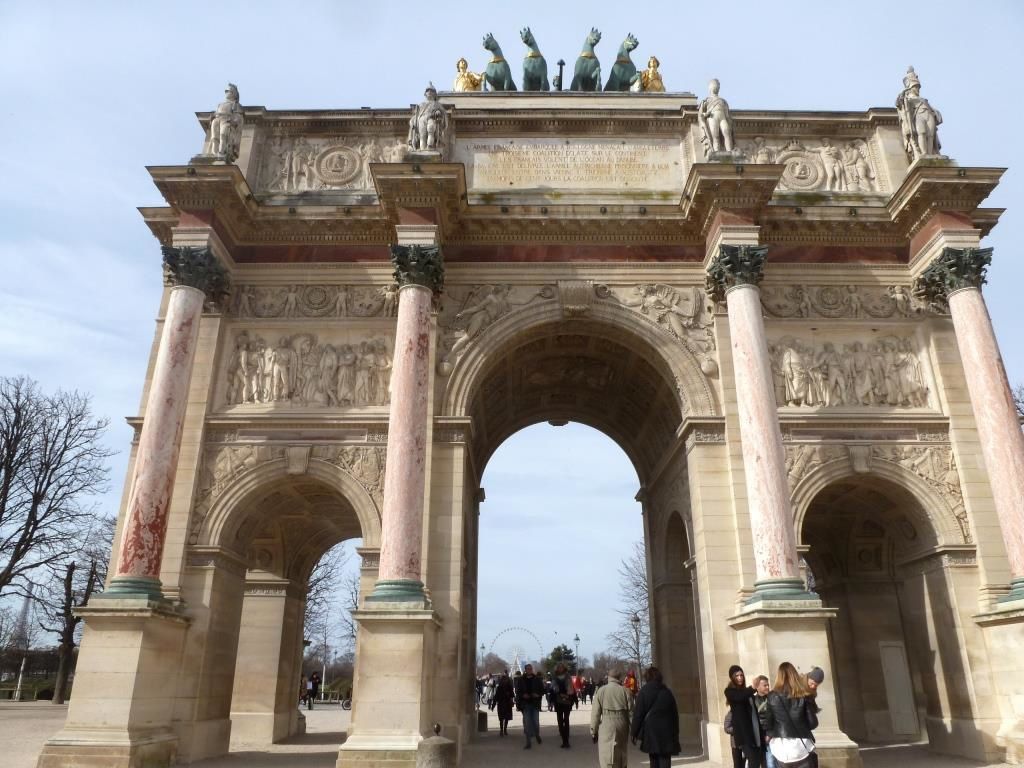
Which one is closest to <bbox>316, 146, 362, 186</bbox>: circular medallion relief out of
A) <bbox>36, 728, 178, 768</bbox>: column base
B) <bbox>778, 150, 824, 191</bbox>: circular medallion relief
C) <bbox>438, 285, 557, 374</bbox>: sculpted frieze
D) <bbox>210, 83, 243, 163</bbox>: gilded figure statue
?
<bbox>210, 83, 243, 163</bbox>: gilded figure statue

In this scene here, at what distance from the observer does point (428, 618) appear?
43.5ft

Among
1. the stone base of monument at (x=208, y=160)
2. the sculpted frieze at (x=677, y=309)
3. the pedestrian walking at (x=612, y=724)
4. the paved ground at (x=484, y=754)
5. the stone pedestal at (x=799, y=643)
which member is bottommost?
the paved ground at (x=484, y=754)

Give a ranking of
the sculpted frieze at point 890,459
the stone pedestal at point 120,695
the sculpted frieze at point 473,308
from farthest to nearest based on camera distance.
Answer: the sculpted frieze at point 473,308 → the sculpted frieze at point 890,459 → the stone pedestal at point 120,695

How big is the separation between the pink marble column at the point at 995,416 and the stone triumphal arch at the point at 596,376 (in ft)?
0.20

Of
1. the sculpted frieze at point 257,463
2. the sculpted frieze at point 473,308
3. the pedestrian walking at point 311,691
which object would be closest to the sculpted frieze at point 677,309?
the sculpted frieze at point 473,308

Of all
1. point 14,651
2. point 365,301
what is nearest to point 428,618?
point 365,301

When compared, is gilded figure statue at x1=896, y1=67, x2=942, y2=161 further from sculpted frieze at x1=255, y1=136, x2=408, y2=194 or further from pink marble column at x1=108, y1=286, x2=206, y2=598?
pink marble column at x1=108, y1=286, x2=206, y2=598

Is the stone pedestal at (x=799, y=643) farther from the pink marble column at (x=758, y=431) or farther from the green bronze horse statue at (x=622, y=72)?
the green bronze horse statue at (x=622, y=72)

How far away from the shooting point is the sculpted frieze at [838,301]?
699 inches

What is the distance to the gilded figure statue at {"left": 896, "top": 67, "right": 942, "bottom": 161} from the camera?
1823 centimetres

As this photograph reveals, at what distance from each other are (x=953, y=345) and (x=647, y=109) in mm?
9447

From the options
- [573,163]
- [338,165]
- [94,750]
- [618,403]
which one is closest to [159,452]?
[94,750]

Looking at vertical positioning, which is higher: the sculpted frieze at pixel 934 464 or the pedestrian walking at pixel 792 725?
the sculpted frieze at pixel 934 464

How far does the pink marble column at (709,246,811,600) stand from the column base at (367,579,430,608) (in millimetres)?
6130
